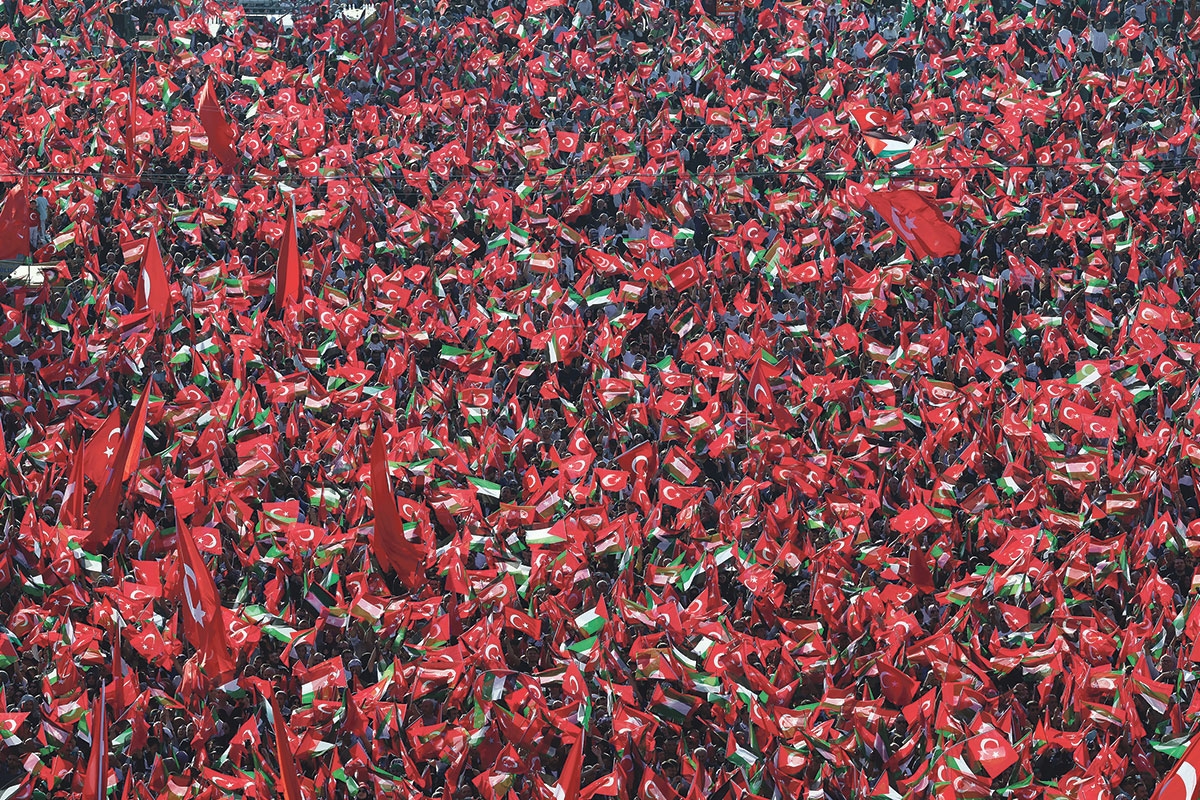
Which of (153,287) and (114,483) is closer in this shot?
(114,483)

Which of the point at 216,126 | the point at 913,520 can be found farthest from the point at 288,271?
the point at 913,520

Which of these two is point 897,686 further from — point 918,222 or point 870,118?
point 870,118

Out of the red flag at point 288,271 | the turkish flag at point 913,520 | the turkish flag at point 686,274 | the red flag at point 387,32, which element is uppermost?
the red flag at point 387,32

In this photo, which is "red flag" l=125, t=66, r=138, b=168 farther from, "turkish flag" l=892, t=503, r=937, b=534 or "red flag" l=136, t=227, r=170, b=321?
"turkish flag" l=892, t=503, r=937, b=534

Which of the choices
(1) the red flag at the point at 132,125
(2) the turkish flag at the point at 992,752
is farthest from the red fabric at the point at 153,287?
(2) the turkish flag at the point at 992,752

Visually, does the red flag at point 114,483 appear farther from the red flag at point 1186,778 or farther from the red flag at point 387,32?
the red flag at point 1186,778

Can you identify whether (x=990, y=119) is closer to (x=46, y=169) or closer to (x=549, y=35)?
(x=549, y=35)

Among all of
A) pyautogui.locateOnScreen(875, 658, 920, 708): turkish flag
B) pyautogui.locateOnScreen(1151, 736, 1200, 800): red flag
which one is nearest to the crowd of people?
pyautogui.locateOnScreen(875, 658, 920, 708): turkish flag

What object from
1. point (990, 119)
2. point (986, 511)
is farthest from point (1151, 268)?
point (986, 511)
